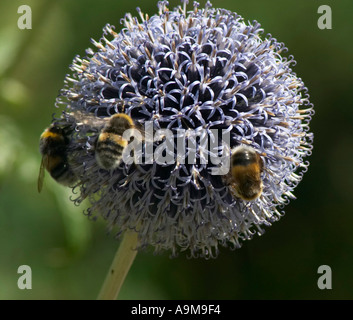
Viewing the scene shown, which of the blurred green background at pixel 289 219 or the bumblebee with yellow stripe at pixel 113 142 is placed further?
the blurred green background at pixel 289 219

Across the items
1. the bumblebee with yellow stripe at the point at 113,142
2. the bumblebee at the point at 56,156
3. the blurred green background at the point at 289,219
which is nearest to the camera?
the bumblebee with yellow stripe at the point at 113,142

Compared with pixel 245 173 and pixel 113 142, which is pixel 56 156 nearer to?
pixel 113 142

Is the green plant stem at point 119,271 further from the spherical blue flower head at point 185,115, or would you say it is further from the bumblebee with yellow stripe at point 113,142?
the bumblebee with yellow stripe at point 113,142

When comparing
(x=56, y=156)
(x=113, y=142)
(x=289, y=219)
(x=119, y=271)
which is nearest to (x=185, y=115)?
(x=113, y=142)

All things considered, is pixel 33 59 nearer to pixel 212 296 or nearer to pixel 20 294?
pixel 20 294

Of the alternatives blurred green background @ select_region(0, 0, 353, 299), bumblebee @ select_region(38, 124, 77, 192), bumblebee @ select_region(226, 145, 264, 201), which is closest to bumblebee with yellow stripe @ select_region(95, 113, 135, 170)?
bumblebee @ select_region(38, 124, 77, 192)

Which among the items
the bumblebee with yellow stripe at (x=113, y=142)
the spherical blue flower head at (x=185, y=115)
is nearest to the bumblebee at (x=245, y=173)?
the spherical blue flower head at (x=185, y=115)
